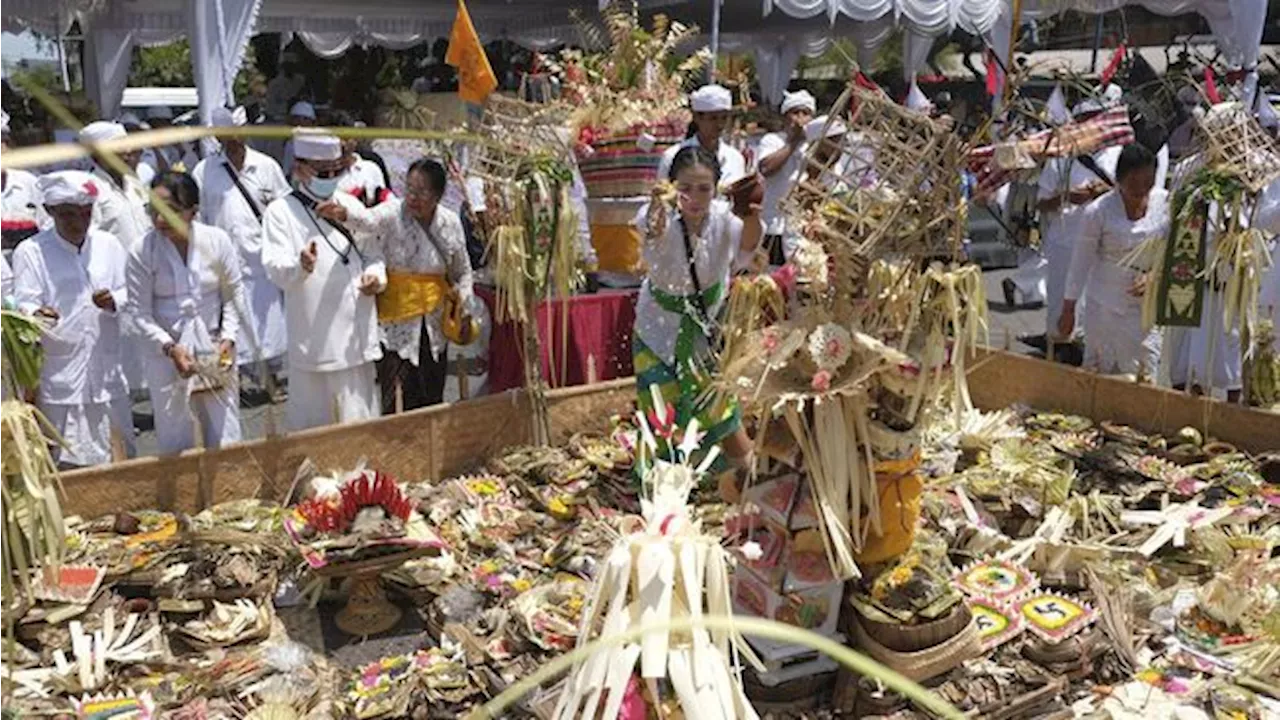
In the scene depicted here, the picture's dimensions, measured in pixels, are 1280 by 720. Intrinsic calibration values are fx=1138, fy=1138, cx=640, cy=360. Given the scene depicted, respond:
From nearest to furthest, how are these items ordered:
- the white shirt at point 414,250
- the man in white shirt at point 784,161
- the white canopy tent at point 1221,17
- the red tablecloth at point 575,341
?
the white shirt at point 414,250, the red tablecloth at point 575,341, the man in white shirt at point 784,161, the white canopy tent at point 1221,17

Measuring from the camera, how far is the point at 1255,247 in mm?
4965

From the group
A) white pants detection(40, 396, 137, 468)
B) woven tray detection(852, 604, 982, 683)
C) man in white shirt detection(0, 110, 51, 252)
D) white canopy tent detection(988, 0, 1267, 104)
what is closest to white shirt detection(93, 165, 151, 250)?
man in white shirt detection(0, 110, 51, 252)

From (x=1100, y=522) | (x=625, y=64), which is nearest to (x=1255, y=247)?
(x=1100, y=522)

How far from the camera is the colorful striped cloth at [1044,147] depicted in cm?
337

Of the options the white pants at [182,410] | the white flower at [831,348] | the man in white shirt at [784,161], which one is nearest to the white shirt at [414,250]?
the white pants at [182,410]

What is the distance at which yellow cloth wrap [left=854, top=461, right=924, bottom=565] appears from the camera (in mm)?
3338

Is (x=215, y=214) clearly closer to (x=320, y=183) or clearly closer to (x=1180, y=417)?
(x=320, y=183)

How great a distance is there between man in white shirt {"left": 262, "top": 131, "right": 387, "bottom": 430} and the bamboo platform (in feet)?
1.12

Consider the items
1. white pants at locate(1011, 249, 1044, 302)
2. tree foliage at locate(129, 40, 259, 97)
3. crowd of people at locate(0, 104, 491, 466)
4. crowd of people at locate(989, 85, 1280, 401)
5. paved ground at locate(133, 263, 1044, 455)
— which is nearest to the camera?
crowd of people at locate(0, 104, 491, 466)

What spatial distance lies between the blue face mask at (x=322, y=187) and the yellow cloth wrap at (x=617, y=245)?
1760 millimetres

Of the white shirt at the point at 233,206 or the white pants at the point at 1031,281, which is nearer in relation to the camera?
the white shirt at the point at 233,206

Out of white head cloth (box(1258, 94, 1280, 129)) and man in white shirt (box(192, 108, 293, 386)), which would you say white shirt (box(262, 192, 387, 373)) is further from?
white head cloth (box(1258, 94, 1280, 129))

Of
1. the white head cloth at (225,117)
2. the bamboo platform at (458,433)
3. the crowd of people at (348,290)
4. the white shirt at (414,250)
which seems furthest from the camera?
the white head cloth at (225,117)

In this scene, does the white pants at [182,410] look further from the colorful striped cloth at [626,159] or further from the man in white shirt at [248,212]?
the colorful striped cloth at [626,159]
